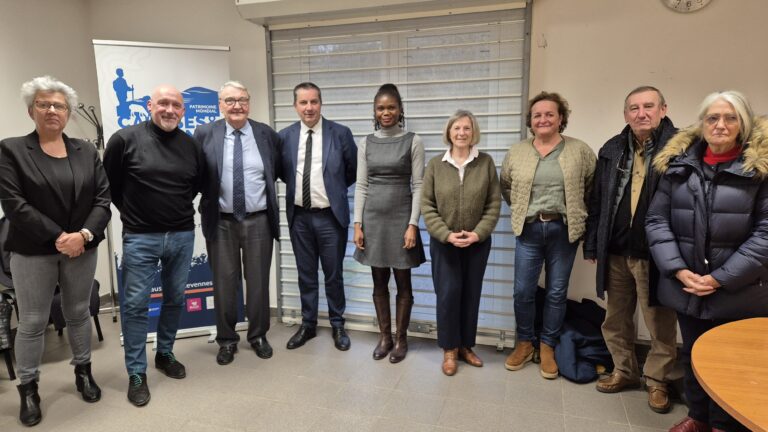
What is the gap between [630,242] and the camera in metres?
2.33

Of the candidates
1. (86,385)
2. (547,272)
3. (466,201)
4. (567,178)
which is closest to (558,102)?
(567,178)

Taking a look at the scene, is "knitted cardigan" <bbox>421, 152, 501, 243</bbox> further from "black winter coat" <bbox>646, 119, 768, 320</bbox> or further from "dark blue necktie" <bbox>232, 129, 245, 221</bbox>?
"dark blue necktie" <bbox>232, 129, 245, 221</bbox>

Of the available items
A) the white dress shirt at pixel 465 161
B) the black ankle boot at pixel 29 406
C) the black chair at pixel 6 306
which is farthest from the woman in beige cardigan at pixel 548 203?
the black chair at pixel 6 306

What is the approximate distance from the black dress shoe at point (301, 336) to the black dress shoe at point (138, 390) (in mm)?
918

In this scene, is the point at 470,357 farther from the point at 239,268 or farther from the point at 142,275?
the point at 142,275

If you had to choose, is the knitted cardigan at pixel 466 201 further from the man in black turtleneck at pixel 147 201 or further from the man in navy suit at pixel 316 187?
the man in black turtleneck at pixel 147 201

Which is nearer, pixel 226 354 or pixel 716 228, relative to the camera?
pixel 716 228

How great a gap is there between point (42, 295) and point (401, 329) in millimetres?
1988

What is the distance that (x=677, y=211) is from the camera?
197cm

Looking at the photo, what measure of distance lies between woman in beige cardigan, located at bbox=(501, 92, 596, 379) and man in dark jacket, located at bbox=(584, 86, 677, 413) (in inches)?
4.4

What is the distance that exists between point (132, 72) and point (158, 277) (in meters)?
1.46

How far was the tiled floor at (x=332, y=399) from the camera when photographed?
7.48ft

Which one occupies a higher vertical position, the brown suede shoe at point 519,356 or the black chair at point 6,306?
the black chair at point 6,306

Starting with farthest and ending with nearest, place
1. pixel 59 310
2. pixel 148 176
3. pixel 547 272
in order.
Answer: pixel 59 310
pixel 547 272
pixel 148 176
